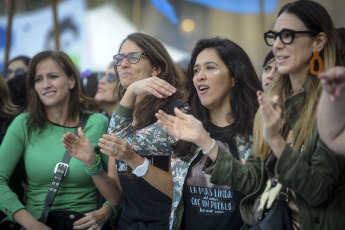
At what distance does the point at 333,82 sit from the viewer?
1.91m

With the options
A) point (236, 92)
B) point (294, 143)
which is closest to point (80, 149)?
point (236, 92)

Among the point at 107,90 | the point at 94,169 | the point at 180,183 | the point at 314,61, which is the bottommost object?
the point at 94,169

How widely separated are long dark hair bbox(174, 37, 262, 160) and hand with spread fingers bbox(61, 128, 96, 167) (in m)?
0.70

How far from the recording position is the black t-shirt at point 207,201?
108 inches

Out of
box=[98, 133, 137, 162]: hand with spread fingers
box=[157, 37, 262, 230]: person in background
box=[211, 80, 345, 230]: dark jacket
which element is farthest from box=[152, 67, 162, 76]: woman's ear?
box=[211, 80, 345, 230]: dark jacket

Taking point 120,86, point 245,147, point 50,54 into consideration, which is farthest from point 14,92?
point 245,147

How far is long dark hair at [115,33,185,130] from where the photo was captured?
3326 mm

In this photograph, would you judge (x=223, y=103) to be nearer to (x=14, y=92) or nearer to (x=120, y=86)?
(x=120, y=86)

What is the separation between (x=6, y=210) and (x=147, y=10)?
6.29m

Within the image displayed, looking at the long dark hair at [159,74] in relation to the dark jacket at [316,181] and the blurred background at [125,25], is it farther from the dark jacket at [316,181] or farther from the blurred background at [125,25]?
the blurred background at [125,25]

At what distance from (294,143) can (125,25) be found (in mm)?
7487

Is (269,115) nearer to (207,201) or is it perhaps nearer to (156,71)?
(207,201)

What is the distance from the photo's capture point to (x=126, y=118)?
320 centimetres

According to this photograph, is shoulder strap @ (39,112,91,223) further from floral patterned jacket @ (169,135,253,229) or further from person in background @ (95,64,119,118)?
person in background @ (95,64,119,118)
